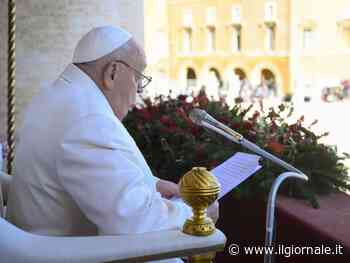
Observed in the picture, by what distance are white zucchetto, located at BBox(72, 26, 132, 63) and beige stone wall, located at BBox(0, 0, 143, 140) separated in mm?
3360

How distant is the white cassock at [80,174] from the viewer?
4.75 feet

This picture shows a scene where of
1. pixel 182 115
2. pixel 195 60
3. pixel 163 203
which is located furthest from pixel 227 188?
pixel 195 60

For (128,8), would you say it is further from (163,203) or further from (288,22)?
→ (288,22)

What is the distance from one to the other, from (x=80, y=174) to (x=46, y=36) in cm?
373

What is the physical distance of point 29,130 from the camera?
1571mm

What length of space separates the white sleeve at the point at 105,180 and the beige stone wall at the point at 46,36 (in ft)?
11.7

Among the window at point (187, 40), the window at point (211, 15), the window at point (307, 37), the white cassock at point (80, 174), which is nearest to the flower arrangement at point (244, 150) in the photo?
the white cassock at point (80, 174)

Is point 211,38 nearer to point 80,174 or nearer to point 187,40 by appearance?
point 187,40

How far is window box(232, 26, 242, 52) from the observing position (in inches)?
1460

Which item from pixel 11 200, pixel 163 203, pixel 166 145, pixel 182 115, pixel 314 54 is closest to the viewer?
pixel 163 203

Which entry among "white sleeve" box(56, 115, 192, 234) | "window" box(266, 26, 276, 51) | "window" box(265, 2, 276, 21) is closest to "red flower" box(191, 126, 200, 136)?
"white sleeve" box(56, 115, 192, 234)

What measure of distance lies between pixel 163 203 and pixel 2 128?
3646mm

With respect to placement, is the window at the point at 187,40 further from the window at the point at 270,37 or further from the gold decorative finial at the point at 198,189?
the gold decorative finial at the point at 198,189

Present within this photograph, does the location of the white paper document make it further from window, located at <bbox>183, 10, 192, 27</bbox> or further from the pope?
window, located at <bbox>183, 10, 192, 27</bbox>
